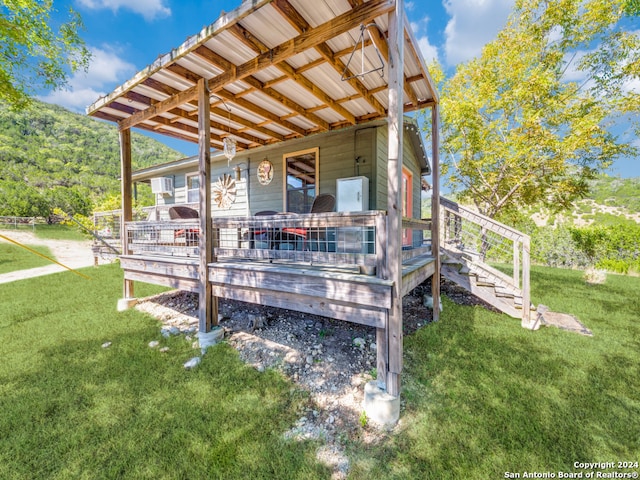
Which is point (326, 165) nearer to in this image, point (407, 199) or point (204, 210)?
point (407, 199)

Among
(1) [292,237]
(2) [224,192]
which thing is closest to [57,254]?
(2) [224,192]

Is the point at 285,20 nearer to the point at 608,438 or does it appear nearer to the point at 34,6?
the point at 608,438

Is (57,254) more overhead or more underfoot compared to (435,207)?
more underfoot

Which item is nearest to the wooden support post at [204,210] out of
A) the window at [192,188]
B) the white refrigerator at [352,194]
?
the white refrigerator at [352,194]

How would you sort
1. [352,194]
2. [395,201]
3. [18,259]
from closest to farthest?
[395,201]
[352,194]
[18,259]

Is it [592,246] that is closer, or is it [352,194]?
[352,194]

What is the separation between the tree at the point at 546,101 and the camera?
7.28 m

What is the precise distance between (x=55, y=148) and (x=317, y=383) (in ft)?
190

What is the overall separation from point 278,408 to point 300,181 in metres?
5.07

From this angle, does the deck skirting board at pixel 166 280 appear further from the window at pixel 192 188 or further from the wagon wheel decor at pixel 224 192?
the window at pixel 192 188

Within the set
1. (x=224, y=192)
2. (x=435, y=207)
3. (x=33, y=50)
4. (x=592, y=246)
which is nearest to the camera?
(x=435, y=207)

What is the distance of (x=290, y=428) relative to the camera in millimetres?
2336

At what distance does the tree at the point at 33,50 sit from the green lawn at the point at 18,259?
7021 millimetres

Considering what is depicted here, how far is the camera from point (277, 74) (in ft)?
12.4
